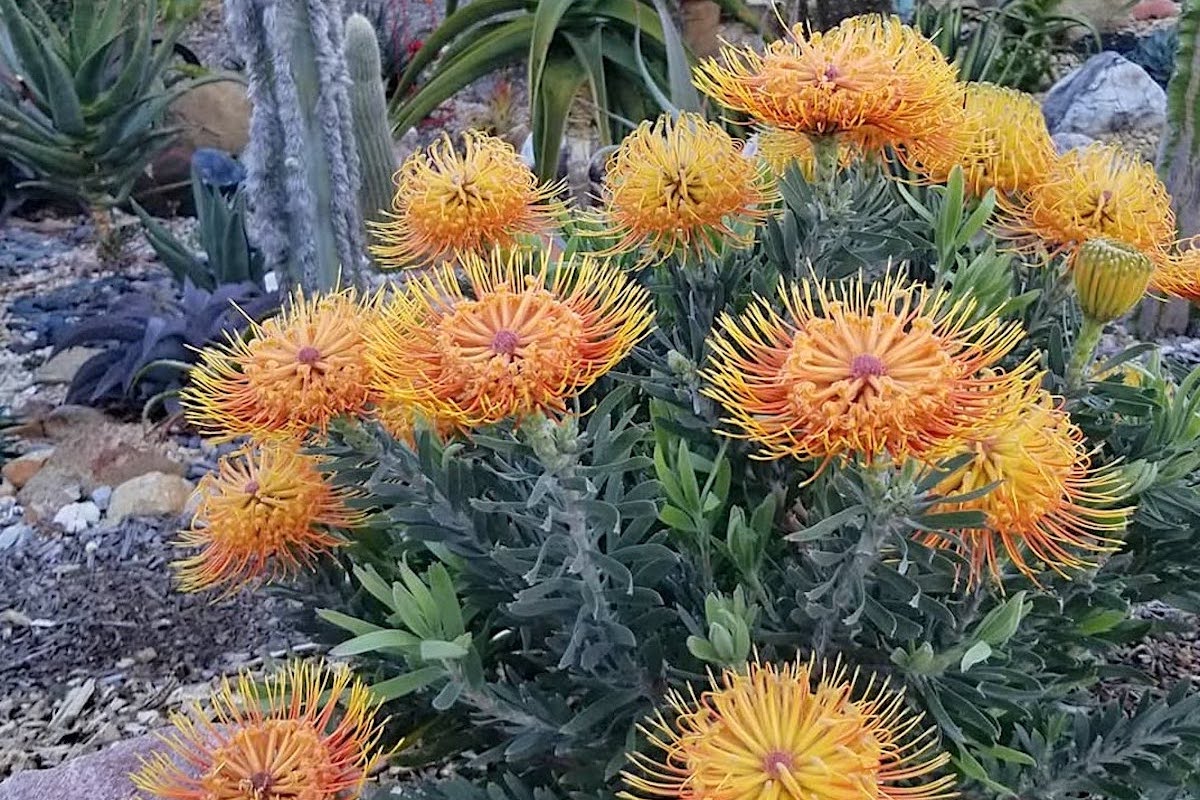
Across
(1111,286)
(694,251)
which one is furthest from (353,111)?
Result: (1111,286)

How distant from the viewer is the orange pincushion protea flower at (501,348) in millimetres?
720

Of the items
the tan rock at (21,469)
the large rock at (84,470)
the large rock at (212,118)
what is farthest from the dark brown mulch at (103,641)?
the large rock at (212,118)

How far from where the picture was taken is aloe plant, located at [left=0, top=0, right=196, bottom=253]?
14.1 feet

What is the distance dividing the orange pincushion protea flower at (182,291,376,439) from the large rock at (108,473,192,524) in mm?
1984

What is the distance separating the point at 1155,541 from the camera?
3.60 ft

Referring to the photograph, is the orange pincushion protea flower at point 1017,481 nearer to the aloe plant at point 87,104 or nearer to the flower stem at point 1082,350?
the flower stem at point 1082,350

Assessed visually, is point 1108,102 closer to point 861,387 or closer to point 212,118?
point 212,118

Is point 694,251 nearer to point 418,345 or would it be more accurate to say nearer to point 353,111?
point 418,345

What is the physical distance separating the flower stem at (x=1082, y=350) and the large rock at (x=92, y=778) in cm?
119

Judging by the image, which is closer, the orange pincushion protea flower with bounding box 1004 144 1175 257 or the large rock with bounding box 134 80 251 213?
the orange pincushion protea flower with bounding box 1004 144 1175 257

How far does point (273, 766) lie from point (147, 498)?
2.17 meters

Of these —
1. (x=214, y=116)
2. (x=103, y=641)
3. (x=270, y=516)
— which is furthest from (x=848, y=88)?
(x=214, y=116)

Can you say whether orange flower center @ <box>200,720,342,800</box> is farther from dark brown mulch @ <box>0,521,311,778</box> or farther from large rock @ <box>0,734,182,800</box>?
dark brown mulch @ <box>0,521,311,778</box>

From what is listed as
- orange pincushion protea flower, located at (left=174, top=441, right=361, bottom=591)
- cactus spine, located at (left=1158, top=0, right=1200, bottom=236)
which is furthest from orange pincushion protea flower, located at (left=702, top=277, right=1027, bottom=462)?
cactus spine, located at (left=1158, top=0, right=1200, bottom=236)
